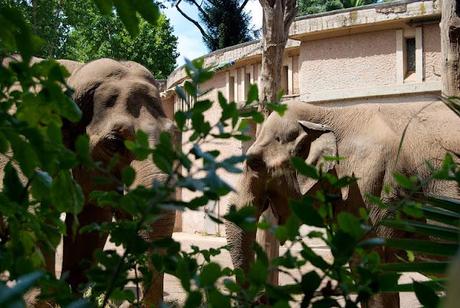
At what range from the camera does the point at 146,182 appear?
4.08m

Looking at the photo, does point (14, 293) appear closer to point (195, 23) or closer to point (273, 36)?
point (273, 36)

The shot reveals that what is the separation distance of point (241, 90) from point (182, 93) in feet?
45.3

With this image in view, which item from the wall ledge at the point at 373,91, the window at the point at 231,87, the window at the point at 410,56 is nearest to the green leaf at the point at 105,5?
the wall ledge at the point at 373,91

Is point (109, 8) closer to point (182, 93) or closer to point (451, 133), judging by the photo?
point (182, 93)

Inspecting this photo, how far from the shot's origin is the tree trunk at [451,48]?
641 cm

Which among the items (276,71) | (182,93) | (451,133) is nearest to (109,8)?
(182,93)

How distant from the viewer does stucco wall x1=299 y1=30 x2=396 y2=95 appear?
40.7 ft

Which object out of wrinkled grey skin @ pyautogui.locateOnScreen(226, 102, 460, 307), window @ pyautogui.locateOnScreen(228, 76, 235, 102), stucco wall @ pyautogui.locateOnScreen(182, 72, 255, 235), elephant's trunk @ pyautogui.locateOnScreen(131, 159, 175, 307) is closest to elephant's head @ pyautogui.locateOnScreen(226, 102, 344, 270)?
wrinkled grey skin @ pyautogui.locateOnScreen(226, 102, 460, 307)

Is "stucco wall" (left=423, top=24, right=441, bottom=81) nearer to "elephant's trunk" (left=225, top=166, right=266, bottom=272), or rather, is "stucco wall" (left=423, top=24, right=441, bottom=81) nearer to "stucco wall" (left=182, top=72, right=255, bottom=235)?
"stucco wall" (left=182, top=72, right=255, bottom=235)

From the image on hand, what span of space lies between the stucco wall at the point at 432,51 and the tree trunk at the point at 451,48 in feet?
17.6

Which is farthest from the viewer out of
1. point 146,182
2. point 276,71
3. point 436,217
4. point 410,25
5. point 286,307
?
point 410,25

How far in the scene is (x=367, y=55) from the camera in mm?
12555

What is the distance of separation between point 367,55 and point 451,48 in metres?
6.13

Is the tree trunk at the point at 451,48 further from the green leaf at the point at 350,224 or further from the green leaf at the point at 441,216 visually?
the green leaf at the point at 350,224
